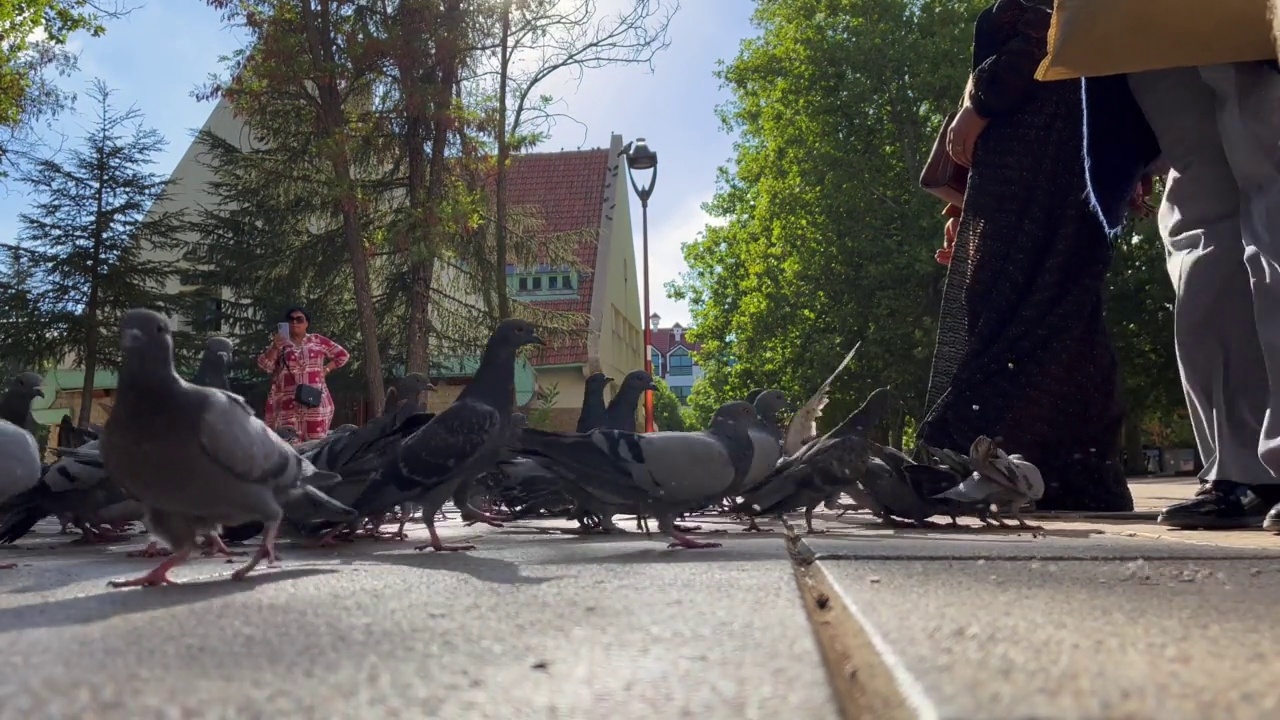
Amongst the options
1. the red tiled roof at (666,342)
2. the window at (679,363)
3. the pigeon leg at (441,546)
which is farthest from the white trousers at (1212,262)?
the window at (679,363)

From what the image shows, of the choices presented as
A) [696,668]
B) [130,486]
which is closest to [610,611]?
[696,668]

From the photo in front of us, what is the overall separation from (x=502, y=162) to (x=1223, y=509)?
540 inches

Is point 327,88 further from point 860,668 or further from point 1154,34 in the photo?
point 860,668

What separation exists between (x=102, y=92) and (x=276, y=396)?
16426mm

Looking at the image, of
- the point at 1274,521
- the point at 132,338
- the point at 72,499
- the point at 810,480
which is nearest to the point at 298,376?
the point at 72,499

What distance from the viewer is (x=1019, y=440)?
19.6 feet

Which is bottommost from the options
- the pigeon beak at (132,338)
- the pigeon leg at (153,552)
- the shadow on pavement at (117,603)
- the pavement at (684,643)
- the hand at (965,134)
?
the pigeon leg at (153,552)

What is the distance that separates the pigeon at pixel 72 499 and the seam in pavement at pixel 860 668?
14.9 feet

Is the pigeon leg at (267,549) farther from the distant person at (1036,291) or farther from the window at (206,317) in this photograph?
the window at (206,317)

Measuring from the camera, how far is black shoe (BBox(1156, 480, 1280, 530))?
156 inches

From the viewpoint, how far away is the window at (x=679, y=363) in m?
102

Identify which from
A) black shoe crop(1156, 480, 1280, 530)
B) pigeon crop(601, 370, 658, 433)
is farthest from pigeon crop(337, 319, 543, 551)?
black shoe crop(1156, 480, 1280, 530)

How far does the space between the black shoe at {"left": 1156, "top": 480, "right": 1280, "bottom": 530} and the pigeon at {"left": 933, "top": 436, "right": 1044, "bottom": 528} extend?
1.30 metres

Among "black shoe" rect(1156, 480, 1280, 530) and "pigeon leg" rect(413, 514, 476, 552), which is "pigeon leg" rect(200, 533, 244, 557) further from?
"black shoe" rect(1156, 480, 1280, 530)
